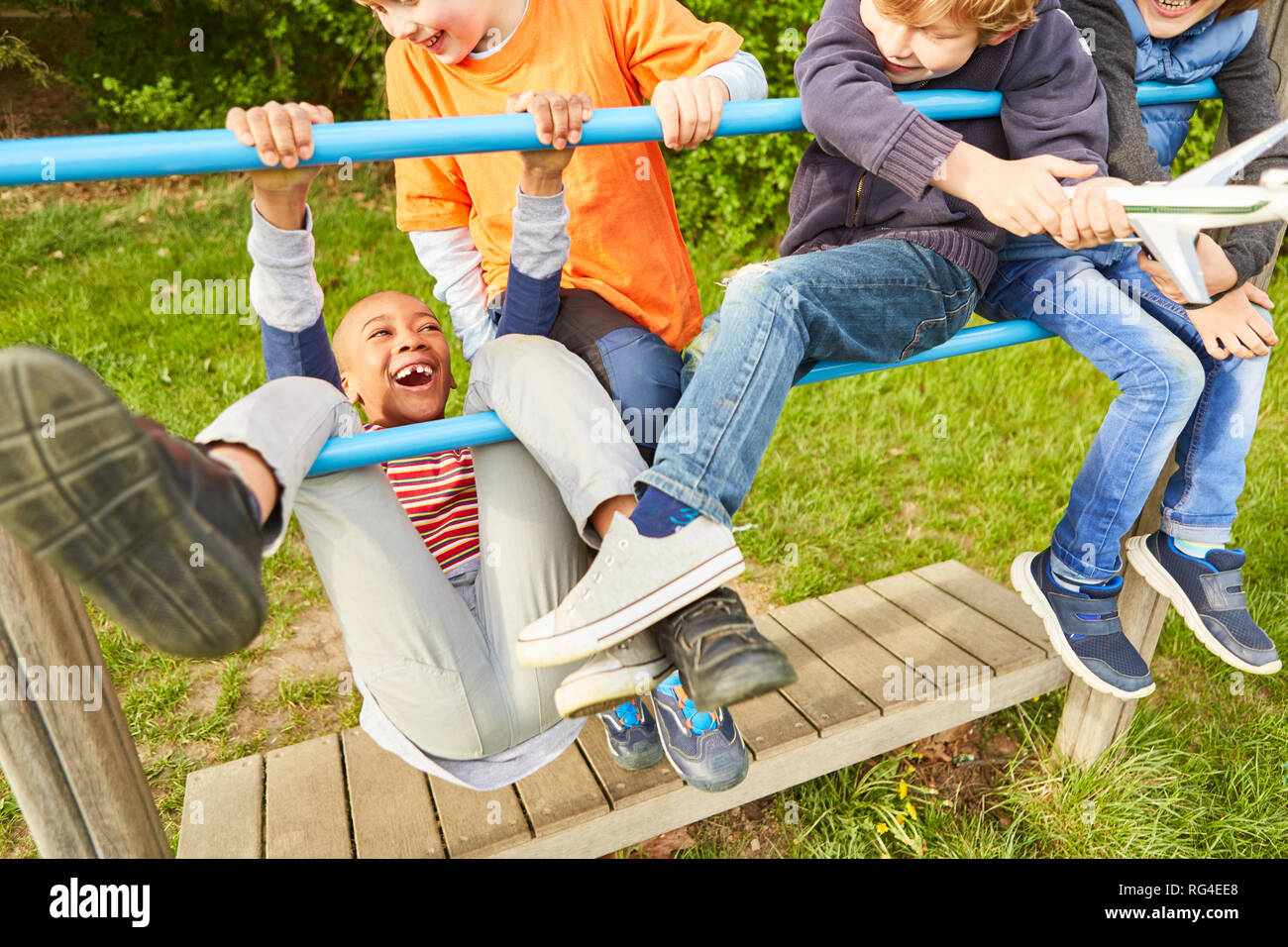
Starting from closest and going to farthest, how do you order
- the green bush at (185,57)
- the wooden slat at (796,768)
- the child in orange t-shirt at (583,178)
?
1. the child in orange t-shirt at (583,178)
2. the wooden slat at (796,768)
3. the green bush at (185,57)

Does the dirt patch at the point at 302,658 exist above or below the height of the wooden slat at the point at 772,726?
below

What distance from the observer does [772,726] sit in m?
2.15

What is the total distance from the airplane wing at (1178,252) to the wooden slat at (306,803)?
1737 millimetres

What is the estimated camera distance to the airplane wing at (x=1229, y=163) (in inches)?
48.3

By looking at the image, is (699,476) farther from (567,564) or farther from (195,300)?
(195,300)

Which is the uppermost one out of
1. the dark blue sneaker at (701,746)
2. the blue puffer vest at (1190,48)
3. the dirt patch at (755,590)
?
the blue puffer vest at (1190,48)

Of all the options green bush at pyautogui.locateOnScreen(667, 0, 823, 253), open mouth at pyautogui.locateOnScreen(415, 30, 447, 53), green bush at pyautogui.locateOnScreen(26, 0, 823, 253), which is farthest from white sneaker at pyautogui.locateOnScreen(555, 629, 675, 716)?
green bush at pyautogui.locateOnScreen(26, 0, 823, 253)

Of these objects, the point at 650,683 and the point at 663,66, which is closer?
the point at 650,683

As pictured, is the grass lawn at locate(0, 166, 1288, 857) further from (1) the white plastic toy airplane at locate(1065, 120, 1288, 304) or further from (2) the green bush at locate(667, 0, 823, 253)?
(1) the white plastic toy airplane at locate(1065, 120, 1288, 304)

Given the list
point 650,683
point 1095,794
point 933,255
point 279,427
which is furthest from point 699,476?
point 1095,794

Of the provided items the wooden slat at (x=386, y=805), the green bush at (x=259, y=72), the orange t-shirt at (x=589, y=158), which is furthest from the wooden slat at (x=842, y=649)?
the green bush at (x=259, y=72)

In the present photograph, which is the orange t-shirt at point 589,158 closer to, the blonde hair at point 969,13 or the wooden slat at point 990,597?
the blonde hair at point 969,13

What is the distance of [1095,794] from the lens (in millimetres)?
2389
